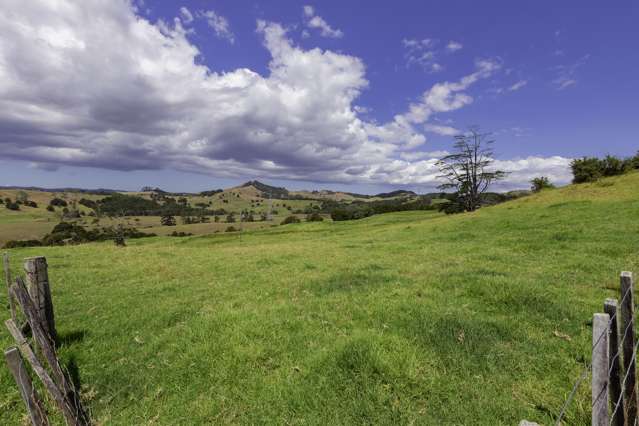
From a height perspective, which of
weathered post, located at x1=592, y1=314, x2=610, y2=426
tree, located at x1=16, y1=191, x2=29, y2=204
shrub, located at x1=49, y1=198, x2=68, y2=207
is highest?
tree, located at x1=16, y1=191, x2=29, y2=204

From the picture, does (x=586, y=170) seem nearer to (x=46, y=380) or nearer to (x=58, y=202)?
(x=46, y=380)

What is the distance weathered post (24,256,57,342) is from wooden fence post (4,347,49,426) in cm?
335

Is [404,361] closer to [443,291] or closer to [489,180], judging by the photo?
[443,291]

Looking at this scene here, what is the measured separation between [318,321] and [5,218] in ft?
463

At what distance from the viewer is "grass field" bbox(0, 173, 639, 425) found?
541cm

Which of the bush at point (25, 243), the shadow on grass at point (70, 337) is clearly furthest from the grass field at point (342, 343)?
the bush at point (25, 243)

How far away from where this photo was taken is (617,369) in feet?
12.5

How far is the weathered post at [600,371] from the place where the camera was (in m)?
3.05

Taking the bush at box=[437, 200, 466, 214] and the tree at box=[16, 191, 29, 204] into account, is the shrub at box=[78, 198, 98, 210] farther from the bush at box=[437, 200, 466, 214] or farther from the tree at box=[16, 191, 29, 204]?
the bush at box=[437, 200, 466, 214]

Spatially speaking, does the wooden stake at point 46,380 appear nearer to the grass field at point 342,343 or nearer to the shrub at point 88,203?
the grass field at point 342,343

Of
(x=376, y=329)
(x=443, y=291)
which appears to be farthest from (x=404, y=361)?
(x=443, y=291)

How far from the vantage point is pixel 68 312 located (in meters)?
10.7

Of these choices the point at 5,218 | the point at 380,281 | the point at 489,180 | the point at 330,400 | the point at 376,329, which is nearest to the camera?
the point at 330,400

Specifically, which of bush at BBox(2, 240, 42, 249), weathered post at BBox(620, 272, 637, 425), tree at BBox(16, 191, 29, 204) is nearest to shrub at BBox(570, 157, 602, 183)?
weathered post at BBox(620, 272, 637, 425)
